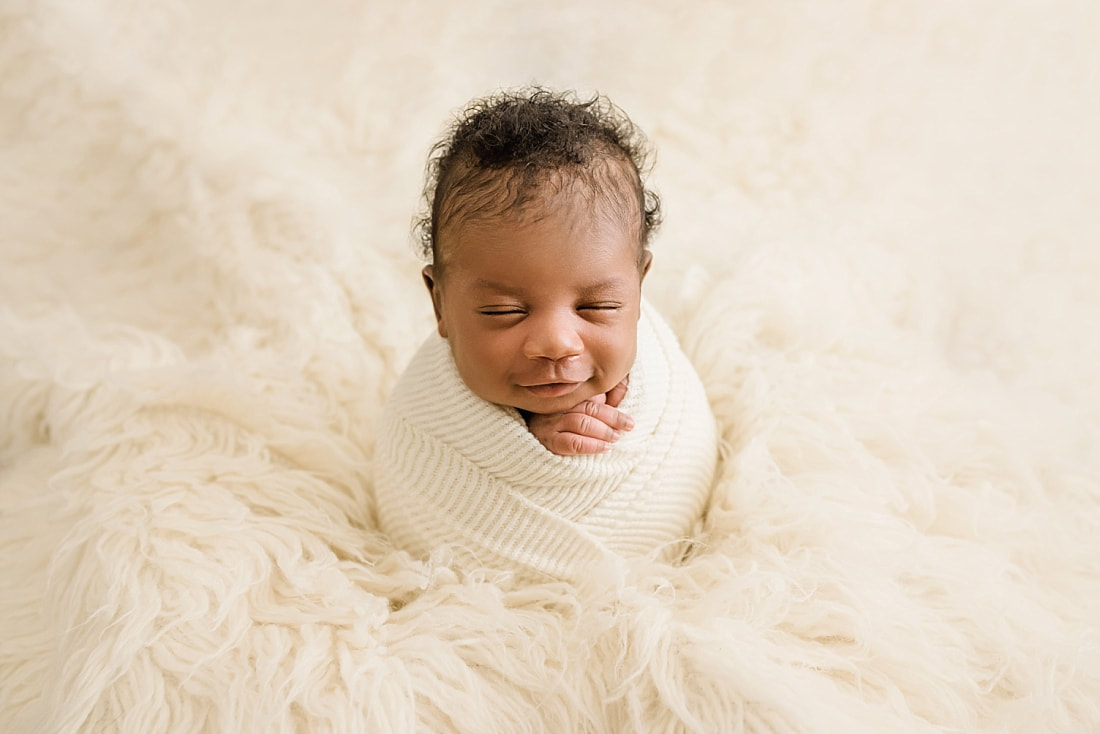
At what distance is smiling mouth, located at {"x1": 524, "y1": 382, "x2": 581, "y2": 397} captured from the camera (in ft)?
3.14

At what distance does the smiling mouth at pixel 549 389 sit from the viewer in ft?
3.14

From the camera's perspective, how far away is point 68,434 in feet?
3.88

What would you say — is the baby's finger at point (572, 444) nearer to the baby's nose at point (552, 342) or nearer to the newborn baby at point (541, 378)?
the newborn baby at point (541, 378)

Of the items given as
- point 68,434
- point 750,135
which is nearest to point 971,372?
point 750,135

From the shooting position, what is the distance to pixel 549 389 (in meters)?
0.96

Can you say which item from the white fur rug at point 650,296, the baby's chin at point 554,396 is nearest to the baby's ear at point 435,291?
the baby's chin at point 554,396

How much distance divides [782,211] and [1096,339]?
49cm

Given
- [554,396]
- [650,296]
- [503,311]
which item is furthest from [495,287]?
[650,296]

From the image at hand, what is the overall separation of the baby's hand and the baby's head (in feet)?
0.06

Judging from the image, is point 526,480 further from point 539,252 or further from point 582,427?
point 539,252

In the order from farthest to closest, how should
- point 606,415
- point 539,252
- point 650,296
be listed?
point 650,296
point 606,415
point 539,252

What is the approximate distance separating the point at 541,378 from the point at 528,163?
0.68 feet

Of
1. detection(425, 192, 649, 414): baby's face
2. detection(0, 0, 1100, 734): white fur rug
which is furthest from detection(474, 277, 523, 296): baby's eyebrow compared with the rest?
detection(0, 0, 1100, 734): white fur rug

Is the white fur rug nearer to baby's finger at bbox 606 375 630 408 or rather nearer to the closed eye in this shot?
baby's finger at bbox 606 375 630 408
